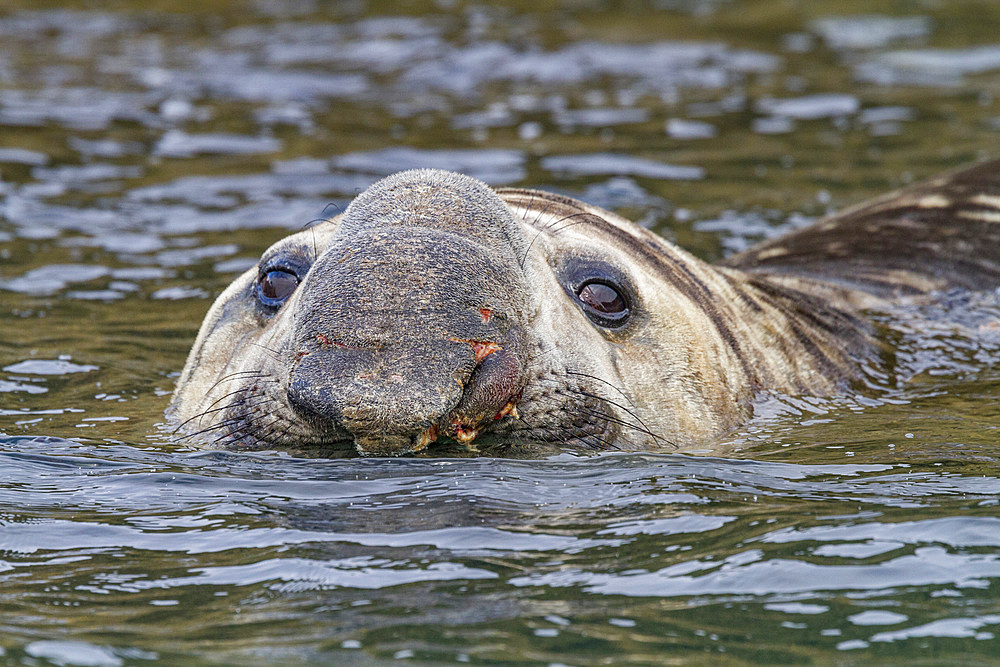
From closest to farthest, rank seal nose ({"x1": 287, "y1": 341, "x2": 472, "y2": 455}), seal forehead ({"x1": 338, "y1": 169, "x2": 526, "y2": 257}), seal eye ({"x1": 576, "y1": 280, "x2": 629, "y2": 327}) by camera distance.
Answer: seal nose ({"x1": 287, "y1": 341, "x2": 472, "y2": 455})
seal forehead ({"x1": 338, "y1": 169, "x2": 526, "y2": 257})
seal eye ({"x1": 576, "y1": 280, "x2": 629, "y2": 327})

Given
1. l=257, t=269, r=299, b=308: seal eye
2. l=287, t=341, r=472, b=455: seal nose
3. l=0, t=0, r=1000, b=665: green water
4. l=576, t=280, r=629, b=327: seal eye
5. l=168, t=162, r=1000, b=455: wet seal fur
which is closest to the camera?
l=0, t=0, r=1000, b=665: green water

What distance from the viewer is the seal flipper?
7742mm

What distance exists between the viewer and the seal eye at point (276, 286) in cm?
535

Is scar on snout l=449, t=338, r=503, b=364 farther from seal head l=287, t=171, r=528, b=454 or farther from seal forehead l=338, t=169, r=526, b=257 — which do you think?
seal forehead l=338, t=169, r=526, b=257

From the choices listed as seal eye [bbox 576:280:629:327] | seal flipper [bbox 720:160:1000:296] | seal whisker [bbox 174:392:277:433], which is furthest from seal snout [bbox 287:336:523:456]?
seal flipper [bbox 720:160:1000:296]

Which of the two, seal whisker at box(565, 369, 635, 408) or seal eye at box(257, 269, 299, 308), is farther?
seal eye at box(257, 269, 299, 308)

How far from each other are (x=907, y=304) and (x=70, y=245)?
611cm

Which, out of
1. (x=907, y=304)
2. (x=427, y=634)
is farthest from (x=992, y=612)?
(x=907, y=304)

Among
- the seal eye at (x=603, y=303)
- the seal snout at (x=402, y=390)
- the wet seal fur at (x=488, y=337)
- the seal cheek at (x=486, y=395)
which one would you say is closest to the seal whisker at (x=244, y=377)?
the wet seal fur at (x=488, y=337)

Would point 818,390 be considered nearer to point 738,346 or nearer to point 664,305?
point 738,346

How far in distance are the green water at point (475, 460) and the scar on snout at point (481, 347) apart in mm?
416

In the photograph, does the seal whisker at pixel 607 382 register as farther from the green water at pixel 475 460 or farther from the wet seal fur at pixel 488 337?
the green water at pixel 475 460

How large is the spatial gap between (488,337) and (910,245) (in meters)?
4.33

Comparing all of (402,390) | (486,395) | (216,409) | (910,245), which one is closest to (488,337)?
(486,395)
